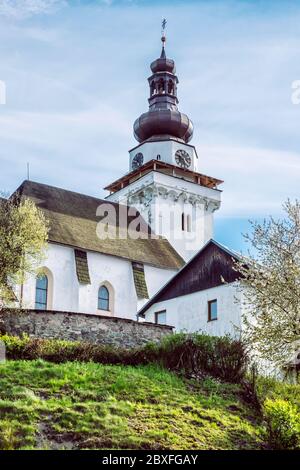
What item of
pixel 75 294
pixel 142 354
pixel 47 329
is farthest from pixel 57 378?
pixel 75 294

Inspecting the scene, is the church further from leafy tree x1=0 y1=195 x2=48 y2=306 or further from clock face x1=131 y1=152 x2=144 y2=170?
leafy tree x1=0 y1=195 x2=48 y2=306

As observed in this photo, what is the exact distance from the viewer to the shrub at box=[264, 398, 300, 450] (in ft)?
52.9

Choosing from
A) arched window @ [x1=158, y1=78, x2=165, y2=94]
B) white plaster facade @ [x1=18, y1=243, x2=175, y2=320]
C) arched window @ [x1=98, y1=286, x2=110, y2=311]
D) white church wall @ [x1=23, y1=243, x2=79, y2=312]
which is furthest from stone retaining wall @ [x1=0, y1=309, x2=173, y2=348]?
arched window @ [x1=158, y1=78, x2=165, y2=94]

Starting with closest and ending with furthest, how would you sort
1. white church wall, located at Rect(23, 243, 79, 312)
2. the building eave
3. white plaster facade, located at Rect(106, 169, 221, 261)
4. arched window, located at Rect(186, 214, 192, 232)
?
white church wall, located at Rect(23, 243, 79, 312) < white plaster facade, located at Rect(106, 169, 221, 261) < arched window, located at Rect(186, 214, 192, 232) < the building eave

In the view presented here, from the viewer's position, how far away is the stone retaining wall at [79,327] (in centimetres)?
2552

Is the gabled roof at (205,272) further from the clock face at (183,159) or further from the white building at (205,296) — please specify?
the clock face at (183,159)

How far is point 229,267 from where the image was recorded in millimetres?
32219

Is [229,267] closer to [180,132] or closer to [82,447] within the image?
[82,447]

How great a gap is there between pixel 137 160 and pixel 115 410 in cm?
4094

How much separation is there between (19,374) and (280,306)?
8.63 meters

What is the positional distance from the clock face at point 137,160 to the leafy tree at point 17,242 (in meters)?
24.6

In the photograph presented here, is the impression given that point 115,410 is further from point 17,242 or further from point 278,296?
point 17,242

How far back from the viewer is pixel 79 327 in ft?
86.2

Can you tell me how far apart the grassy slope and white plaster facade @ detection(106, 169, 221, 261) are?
3031 cm
